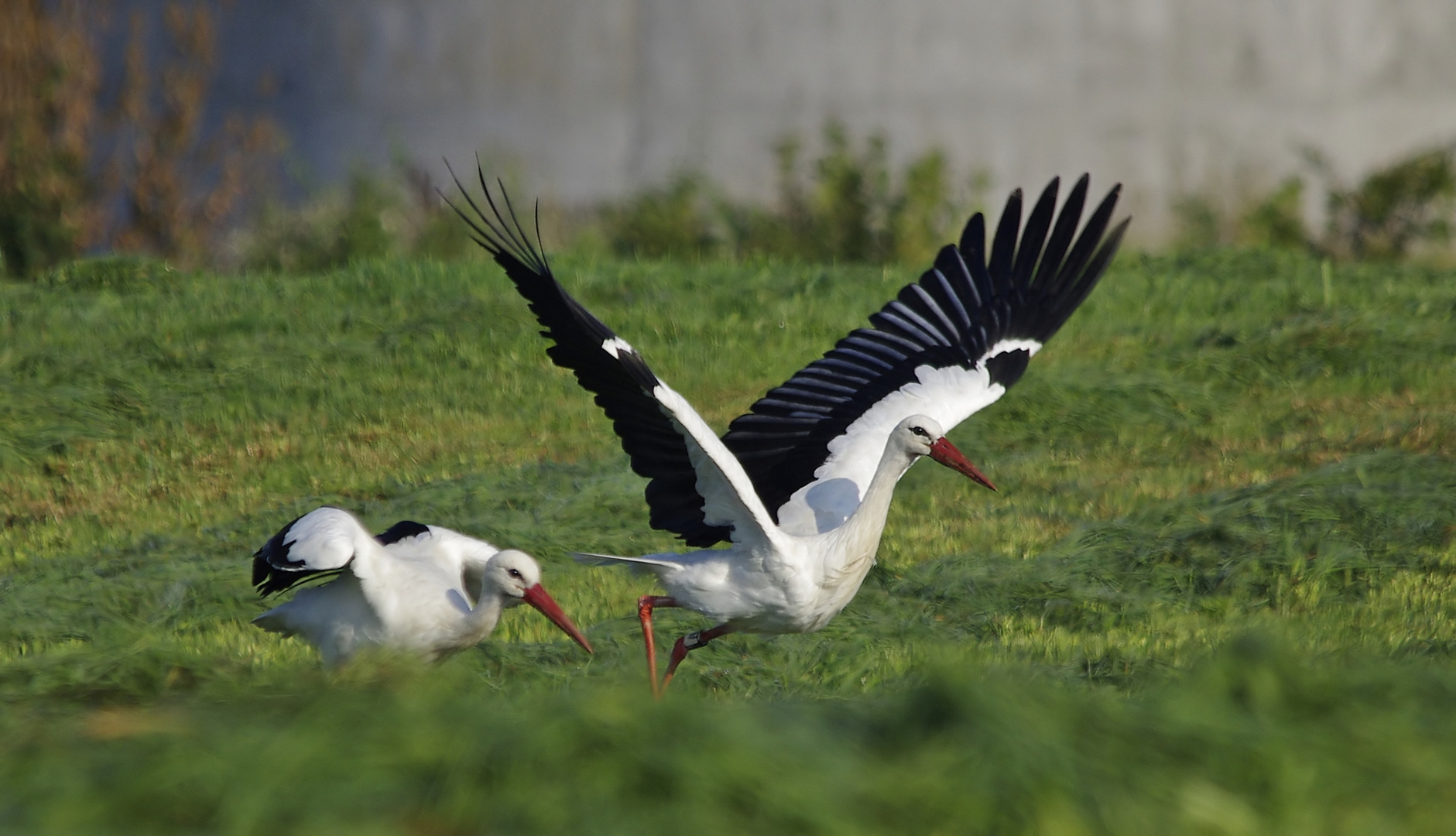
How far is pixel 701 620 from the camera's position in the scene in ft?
21.9

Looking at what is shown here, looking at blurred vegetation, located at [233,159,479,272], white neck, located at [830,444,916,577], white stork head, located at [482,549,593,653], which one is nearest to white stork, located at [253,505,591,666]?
white stork head, located at [482,549,593,653]

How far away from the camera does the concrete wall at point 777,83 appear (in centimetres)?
1560

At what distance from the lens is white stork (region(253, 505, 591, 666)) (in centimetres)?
510

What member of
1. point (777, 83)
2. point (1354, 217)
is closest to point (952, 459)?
point (777, 83)

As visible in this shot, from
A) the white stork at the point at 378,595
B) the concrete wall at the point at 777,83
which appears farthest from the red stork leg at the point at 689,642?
the concrete wall at the point at 777,83

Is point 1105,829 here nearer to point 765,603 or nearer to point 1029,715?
point 1029,715

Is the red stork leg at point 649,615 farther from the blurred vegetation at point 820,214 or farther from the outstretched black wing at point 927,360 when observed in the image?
the blurred vegetation at point 820,214

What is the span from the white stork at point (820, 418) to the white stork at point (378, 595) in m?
0.50

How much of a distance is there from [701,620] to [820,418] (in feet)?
3.01

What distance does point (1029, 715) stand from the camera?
109 inches

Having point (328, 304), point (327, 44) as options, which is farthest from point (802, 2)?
point (328, 304)

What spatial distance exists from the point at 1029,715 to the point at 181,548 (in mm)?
5931

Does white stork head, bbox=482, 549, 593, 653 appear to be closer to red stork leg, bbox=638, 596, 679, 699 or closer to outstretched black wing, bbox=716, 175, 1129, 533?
red stork leg, bbox=638, 596, 679, 699

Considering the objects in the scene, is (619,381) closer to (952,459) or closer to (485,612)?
(485,612)
